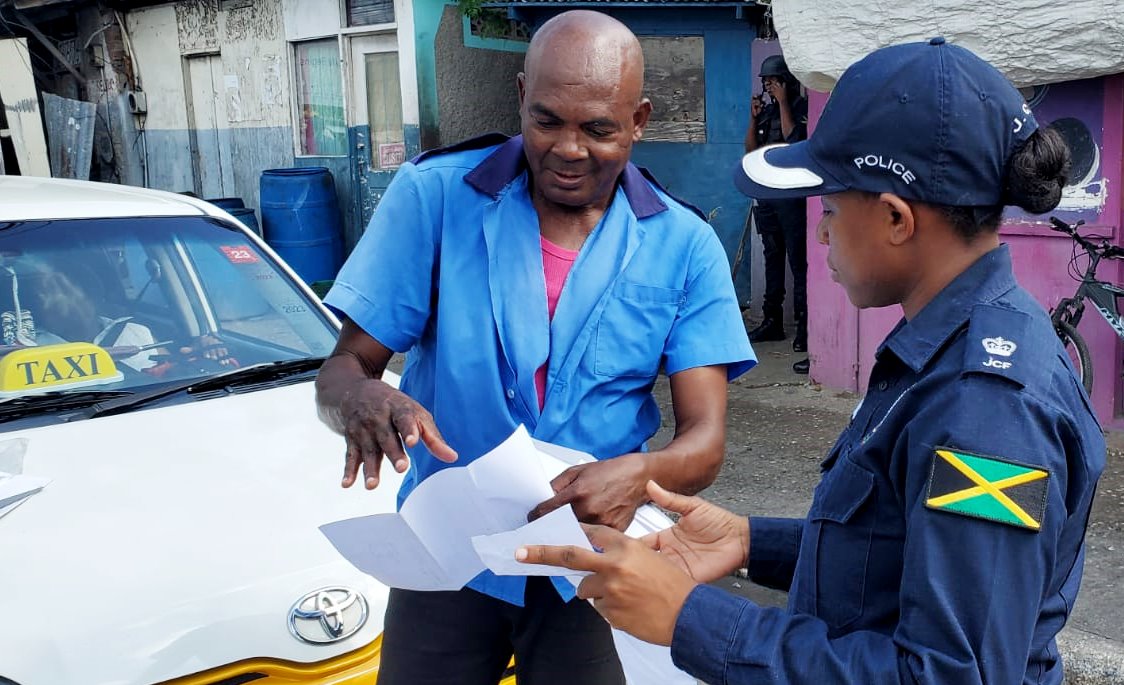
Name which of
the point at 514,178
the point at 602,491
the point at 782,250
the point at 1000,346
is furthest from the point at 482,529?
the point at 782,250

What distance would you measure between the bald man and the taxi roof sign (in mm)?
1333

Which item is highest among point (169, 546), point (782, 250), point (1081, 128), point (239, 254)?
point (1081, 128)

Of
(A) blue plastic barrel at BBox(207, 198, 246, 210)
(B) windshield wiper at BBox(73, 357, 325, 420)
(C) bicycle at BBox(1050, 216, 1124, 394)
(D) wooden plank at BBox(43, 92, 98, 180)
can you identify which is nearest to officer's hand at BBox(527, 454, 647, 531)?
(B) windshield wiper at BBox(73, 357, 325, 420)

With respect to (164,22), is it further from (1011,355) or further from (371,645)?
(1011,355)

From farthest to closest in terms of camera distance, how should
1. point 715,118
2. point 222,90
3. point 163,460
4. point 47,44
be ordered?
point 47,44, point 222,90, point 715,118, point 163,460

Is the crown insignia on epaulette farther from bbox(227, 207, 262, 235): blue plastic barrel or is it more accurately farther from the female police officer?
bbox(227, 207, 262, 235): blue plastic barrel

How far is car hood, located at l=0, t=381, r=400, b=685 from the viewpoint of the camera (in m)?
2.04

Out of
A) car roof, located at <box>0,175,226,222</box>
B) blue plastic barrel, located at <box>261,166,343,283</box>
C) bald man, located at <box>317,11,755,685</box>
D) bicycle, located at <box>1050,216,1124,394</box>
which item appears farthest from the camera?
blue plastic barrel, located at <box>261,166,343,283</box>

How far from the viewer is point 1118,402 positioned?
16.8ft

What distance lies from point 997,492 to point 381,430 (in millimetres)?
917

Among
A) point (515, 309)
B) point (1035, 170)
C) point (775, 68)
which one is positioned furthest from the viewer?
point (775, 68)

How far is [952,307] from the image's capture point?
1.26 meters

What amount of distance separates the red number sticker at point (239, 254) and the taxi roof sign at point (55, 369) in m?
0.58

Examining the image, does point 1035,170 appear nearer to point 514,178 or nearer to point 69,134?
point 514,178
